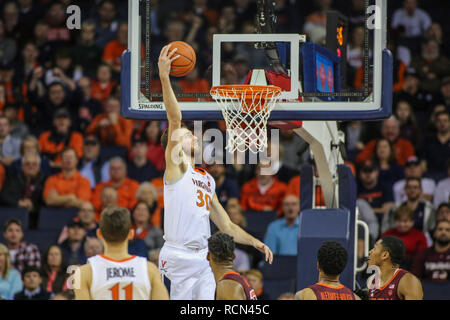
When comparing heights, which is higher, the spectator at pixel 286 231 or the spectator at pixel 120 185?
the spectator at pixel 120 185

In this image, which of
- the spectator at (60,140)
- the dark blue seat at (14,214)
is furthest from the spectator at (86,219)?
the spectator at (60,140)

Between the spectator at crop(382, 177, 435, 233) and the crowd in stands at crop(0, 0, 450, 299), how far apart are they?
0.01 meters

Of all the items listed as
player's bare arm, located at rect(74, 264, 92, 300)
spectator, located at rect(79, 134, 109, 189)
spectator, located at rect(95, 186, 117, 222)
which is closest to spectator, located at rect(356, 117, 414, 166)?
spectator, located at rect(95, 186, 117, 222)

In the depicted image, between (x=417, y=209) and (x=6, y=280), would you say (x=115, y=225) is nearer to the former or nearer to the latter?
(x=6, y=280)

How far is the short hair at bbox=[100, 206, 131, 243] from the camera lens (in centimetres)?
524

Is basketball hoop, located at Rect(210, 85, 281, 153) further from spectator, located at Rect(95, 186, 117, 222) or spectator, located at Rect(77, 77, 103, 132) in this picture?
spectator, located at Rect(77, 77, 103, 132)

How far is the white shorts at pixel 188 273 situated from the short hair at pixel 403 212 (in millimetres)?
3822

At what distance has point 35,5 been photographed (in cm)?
1450

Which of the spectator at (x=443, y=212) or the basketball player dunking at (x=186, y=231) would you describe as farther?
the spectator at (x=443, y=212)

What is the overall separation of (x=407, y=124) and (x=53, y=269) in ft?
16.6

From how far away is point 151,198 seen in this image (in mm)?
10672

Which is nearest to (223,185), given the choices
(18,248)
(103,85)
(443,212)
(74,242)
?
(74,242)

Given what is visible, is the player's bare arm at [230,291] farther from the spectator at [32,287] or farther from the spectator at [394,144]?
the spectator at [394,144]

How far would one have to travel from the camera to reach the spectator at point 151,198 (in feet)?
34.7
